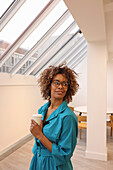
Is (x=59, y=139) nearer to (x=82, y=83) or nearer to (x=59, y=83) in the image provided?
(x=59, y=83)

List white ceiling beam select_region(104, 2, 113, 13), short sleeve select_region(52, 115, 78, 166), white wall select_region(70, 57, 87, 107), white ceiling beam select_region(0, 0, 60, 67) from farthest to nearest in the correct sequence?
white wall select_region(70, 57, 87, 107) < white ceiling beam select_region(0, 0, 60, 67) < white ceiling beam select_region(104, 2, 113, 13) < short sleeve select_region(52, 115, 78, 166)

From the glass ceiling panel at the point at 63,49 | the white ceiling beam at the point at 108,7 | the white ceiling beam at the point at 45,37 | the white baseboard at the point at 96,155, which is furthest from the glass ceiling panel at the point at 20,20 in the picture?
the white baseboard at the point at 96,155

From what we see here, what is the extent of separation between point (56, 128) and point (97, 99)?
7.26 feet

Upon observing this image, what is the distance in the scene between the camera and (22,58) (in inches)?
132

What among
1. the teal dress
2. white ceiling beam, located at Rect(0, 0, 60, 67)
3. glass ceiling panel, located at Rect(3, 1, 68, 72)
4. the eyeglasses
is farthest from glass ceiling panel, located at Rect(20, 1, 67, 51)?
the teal dress

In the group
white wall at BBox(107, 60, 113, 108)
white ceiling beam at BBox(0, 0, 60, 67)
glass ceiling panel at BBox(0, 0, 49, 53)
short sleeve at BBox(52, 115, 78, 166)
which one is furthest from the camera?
white wall at BBox(107, 60, 113, 108)

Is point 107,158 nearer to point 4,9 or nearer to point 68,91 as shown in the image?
point 68,91

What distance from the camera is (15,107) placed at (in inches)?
141

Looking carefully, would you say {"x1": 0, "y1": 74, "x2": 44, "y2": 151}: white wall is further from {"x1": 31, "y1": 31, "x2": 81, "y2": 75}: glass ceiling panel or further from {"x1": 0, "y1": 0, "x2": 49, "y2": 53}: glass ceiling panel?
{"x1": 0, "y1": 0, "x2": 49, "y2": 53}: glass ceiling panel

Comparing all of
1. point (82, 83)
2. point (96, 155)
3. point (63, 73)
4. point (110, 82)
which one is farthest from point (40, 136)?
point (82, 83)

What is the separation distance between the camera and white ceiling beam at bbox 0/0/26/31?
1.93 metres

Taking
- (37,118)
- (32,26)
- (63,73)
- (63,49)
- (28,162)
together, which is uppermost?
(63,49)

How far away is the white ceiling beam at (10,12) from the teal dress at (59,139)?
1.56 meters

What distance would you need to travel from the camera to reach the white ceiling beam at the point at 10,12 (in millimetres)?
1928
